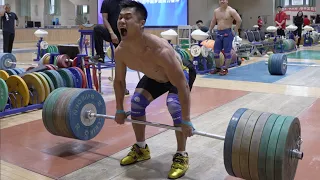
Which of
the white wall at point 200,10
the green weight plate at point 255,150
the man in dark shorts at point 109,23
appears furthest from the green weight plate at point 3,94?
the white wall at point 200,10

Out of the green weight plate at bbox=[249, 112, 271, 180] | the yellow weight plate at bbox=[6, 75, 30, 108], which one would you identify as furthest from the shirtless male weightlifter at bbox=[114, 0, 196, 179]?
the yellow weight plate at bbox=[6, 75, 30, 108]

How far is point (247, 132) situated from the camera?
6.68ft

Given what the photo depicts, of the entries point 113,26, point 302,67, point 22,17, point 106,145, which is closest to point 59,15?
point 22,17

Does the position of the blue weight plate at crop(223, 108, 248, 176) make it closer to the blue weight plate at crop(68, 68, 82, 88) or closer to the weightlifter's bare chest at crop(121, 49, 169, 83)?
the weightlifter's bare chest at crop(121, 49, 169, 83)

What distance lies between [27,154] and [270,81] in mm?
4564

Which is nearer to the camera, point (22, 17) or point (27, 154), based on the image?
point (27, 154)

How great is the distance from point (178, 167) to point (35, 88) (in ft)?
8.09

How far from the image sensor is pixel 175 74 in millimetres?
2283

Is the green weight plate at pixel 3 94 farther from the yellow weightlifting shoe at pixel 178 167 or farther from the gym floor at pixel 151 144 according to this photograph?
the yellow weightlifting shoe at pixel 178 167

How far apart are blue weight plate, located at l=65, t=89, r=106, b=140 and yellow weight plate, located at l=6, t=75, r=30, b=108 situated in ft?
4.89

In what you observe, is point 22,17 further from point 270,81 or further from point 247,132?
point 247,132

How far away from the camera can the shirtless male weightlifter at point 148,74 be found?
7.43 feet

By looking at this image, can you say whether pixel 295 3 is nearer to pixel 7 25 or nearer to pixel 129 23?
pixel 7 25

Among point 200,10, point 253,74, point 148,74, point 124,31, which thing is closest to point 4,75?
point 148,74
